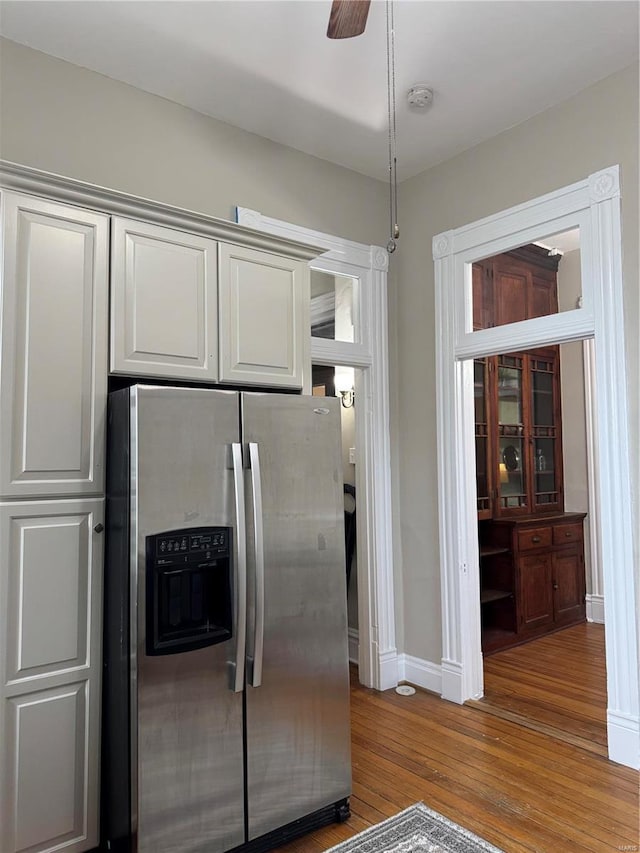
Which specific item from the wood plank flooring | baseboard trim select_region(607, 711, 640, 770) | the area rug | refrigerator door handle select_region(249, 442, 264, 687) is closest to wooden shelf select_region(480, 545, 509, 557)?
the wood plank flooring

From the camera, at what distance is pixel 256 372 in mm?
2549

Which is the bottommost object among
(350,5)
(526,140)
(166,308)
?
(166,308)

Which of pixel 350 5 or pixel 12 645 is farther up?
pixel 350 5

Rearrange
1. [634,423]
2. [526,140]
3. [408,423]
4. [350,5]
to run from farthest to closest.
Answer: [408,423], [526,140], [634,423], [350,5]

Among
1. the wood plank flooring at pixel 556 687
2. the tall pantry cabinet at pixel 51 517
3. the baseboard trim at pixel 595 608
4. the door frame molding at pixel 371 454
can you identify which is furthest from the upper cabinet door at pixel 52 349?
the baseboard trim at pixel 595 608

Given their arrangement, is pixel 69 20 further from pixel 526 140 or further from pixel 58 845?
pixel 58 845

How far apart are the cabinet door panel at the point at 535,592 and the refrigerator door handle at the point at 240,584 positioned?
9.88 ft

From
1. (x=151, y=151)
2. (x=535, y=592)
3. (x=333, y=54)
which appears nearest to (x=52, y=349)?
(x=151, y=151)

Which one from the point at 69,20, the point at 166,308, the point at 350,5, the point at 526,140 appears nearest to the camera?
the point at 350,5

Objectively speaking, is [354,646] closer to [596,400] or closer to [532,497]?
[532,497]

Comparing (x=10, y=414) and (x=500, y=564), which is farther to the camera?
(x=500, y=564)

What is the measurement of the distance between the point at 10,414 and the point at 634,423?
8.45ft

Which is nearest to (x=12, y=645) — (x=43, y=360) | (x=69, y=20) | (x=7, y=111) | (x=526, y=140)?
(x=43, y=360)

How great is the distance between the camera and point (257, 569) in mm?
2180
